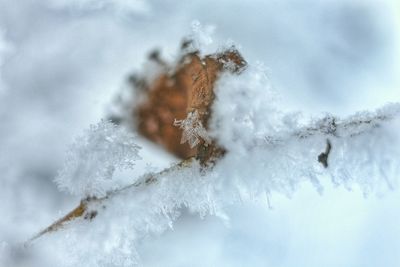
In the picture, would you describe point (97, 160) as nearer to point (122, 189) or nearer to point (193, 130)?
point (122, 189)

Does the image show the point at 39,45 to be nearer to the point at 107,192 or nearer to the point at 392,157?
the point at 107,192

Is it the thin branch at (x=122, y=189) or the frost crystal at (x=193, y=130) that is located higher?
the frost crystal at (x=193, y=130)

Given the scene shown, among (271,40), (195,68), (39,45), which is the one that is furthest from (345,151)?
(39,45)

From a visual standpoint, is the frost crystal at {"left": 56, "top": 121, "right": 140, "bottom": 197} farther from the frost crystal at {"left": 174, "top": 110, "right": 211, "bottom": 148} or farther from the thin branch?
the frost crystal at {"left": 174, "top": 110, "right": 211, "bottom": 148}

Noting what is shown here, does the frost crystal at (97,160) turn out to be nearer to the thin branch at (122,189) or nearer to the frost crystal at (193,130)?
the thin branch at (122,189)

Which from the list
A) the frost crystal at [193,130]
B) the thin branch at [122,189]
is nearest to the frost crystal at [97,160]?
the thin branch at [122,189]

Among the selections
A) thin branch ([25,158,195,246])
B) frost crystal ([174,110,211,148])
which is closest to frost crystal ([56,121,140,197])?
thin branch ([25,158,195,246])

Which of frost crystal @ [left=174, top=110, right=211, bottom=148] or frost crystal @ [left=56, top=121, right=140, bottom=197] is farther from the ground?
frost crystal @ [left=174, top=110, right=211, bottom=148]
